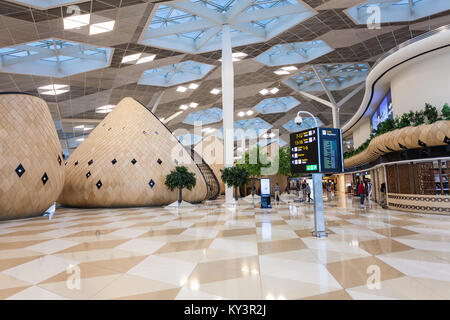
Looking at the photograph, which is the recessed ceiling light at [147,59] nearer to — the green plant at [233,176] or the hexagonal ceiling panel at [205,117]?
the green plant at [233,176]

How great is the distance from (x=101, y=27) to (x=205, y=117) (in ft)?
89.6

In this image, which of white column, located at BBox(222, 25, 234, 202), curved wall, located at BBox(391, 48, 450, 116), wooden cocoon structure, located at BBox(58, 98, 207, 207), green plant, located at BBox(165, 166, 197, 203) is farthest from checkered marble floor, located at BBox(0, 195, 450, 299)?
white column, located at BBox(222, 25, 234, 202)

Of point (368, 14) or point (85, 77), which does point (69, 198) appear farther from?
point (368, 14)

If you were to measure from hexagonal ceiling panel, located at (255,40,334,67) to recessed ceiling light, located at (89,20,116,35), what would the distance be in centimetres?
1114

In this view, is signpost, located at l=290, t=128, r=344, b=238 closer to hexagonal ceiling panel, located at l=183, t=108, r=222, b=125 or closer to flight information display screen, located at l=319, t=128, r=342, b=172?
flight information display screen, located at l=319, t=128, r=342, b=172

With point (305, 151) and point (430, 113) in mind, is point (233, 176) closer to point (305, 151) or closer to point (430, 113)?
point (430, 113)

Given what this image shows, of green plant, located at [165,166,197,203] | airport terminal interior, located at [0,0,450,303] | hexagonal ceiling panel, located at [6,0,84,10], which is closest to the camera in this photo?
airport terminal interior, located at [0,0,450,303]

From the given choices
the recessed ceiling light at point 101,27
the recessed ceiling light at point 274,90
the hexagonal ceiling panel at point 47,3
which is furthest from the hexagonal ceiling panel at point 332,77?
the hexagonal ceiling panel at point 47,3

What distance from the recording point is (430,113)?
11188 millimetres

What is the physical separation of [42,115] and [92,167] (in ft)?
15.5

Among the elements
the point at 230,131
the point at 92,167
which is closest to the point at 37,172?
the point at 92,167

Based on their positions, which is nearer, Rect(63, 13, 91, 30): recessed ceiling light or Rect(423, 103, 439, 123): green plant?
Rect(423, 103, 439, 123): green plant

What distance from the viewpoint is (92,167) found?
653 inches

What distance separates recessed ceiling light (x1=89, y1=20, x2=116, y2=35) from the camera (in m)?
15.3
